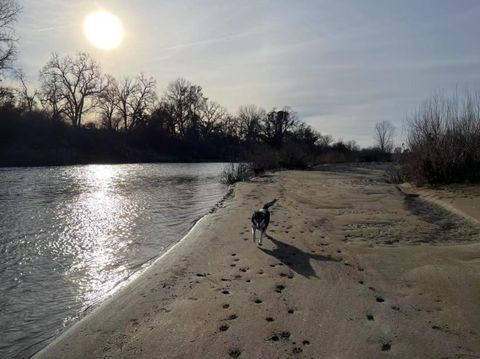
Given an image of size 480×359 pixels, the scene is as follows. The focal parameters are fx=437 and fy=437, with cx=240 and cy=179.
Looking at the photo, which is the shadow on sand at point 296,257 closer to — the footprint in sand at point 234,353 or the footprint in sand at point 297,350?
the footprint in sand at point 297,350

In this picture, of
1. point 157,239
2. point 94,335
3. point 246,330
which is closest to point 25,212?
point 157,239

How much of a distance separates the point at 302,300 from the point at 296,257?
208cm

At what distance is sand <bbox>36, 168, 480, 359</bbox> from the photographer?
4.12 meters

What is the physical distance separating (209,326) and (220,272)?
78.8 inches

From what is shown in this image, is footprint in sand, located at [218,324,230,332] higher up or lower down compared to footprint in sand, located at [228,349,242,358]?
higher up

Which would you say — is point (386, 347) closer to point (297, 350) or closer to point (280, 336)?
point (297, 350)

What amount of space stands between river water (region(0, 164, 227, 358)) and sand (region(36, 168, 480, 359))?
558mm

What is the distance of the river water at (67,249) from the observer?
5.46 meters

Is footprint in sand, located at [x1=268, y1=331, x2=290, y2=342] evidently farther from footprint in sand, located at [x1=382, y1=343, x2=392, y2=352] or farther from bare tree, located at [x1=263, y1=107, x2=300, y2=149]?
bare tree, located at [x1=263, y1=107, x2=300, y2=149]

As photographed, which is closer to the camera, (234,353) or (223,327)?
(234,353)

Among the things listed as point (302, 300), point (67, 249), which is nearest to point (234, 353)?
point (302, 300)

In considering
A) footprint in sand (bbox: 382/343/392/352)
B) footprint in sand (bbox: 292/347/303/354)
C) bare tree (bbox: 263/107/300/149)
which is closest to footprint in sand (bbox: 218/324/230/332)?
footprint in sand (bbox: 292/347/303/354)

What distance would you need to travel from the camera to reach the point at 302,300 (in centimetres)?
525

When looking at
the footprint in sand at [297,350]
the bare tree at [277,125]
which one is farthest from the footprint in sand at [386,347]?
the bare tree at [277,125]
